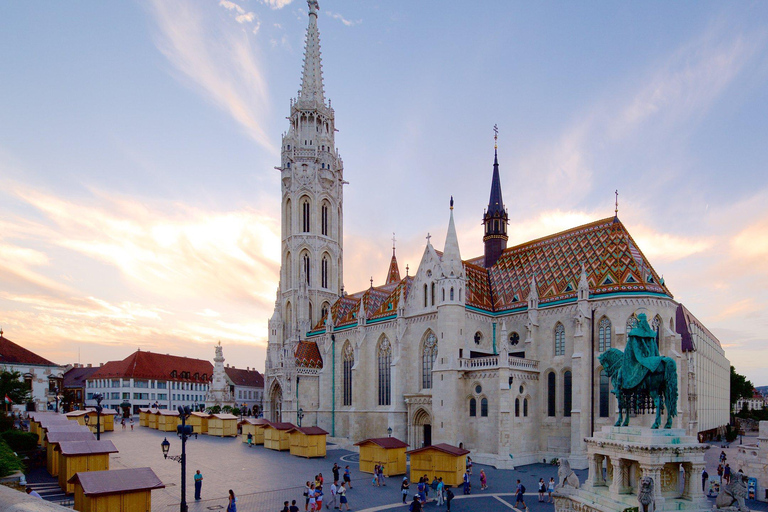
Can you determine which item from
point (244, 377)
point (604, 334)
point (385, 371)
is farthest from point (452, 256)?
point (244, 377)

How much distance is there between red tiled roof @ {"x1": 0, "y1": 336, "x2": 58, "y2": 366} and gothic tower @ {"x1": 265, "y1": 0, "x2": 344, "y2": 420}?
26.8m

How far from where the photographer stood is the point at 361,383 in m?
46.8

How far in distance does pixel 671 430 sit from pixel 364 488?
15.0 m

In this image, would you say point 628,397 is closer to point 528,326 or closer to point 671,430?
point 671,430

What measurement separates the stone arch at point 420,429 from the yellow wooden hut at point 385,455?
33.8ft

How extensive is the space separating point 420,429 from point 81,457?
80.9ft

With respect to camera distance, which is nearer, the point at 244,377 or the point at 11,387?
the point at 11,387

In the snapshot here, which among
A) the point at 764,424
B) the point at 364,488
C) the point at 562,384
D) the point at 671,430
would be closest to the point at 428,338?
the point at 562,384

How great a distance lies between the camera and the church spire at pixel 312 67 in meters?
63.4

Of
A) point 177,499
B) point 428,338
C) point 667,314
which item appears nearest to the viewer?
point 177,499

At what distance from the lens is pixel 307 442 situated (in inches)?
1427

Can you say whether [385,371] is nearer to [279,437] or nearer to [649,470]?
[279,437]

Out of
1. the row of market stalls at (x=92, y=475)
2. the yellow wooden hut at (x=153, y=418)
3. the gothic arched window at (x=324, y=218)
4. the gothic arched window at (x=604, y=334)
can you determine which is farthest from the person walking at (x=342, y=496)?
the gothic arched window at (x=324, y=218)

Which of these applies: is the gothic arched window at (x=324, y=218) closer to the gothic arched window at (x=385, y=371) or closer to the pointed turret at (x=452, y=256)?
the gothic arched window at (x=385, y=371)
